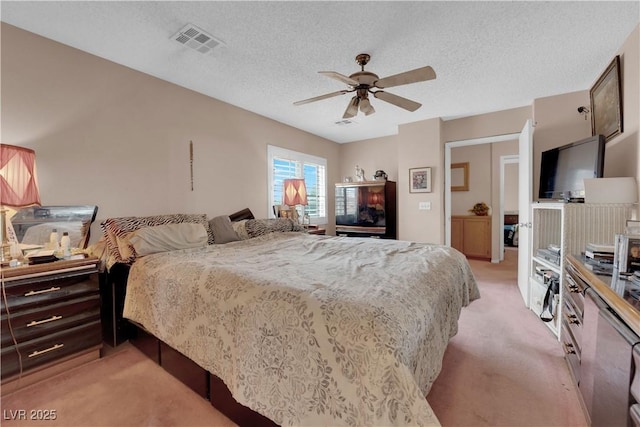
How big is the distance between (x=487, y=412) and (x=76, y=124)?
3.68 metres

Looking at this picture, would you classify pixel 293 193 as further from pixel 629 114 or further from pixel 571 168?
pixel 629 114

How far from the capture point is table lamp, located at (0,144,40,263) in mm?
1661

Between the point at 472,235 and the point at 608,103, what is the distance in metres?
3.36

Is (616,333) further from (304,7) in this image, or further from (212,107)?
(212,107)

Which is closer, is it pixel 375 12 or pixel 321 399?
pixel 321 399

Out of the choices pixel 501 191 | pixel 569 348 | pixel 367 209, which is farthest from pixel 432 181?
pixel 569 348

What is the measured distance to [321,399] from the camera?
1.03m

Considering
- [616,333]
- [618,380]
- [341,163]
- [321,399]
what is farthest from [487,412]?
[341,163]

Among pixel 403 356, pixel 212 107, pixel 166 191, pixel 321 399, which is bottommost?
pixel 321 399

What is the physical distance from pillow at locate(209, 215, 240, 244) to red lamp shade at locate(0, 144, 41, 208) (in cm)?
135

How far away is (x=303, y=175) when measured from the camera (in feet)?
15.9

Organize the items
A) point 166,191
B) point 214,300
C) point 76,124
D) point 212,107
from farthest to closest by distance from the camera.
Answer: point 212,107
point 166,191
point 76,124
point 214,300

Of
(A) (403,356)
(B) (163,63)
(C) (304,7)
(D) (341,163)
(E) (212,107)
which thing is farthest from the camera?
(D) (341,163)

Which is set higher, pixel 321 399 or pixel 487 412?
pixel 321 399
